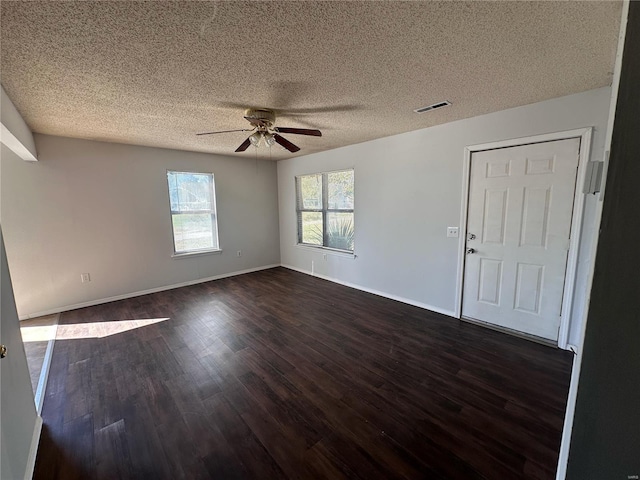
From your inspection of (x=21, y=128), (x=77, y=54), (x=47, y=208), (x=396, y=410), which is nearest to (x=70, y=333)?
(x=47, y=208)

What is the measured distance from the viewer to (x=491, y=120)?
2850mm

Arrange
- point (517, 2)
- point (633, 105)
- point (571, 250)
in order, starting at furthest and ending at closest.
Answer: point (571, 250) < point (517, 2) < point (633, 105)

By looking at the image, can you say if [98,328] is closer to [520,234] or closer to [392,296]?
[392,296]

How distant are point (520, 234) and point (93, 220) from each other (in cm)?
552

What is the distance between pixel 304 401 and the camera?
6.51 feet

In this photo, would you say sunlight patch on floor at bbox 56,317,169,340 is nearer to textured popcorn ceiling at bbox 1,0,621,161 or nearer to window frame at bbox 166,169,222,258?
window frame at bbox 166,169,222,258

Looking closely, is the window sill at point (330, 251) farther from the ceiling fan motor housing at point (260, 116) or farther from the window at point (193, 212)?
the ceiling fan motor housing at point (260, 116)

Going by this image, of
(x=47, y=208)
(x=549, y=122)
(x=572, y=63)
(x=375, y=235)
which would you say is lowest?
(x=375, y=235)

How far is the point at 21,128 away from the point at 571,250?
5.53 meters

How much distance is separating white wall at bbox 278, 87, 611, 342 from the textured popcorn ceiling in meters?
0.20

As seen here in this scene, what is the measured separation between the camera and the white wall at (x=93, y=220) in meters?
3.42

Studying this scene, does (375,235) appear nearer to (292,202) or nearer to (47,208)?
(292,202)

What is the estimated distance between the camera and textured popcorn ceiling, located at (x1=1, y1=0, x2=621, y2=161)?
1.33 metres

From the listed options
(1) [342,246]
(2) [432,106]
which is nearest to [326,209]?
(1) [342,246]
